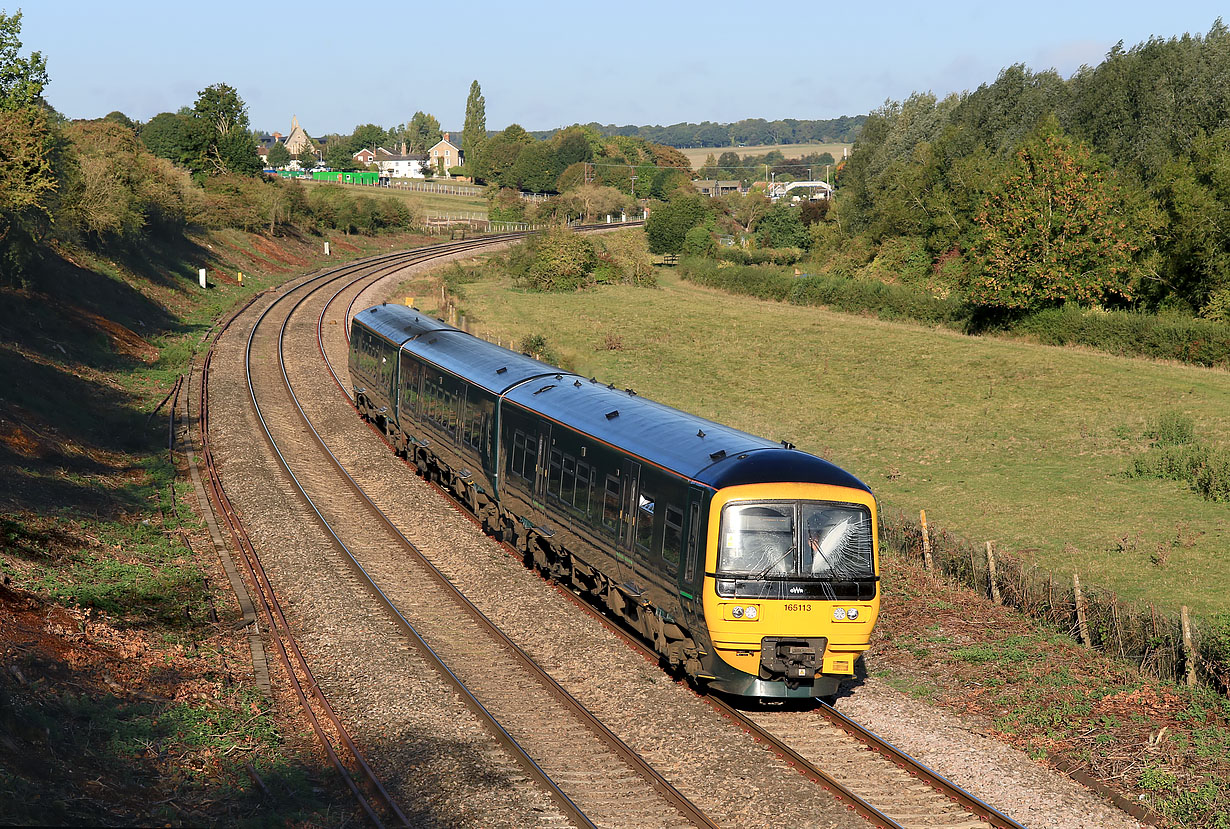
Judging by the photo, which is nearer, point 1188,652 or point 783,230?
point 1188,652

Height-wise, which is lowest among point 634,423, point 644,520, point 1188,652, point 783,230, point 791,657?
point 1188,652

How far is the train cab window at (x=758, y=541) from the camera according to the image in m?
14.4

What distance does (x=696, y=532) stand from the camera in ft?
48.5

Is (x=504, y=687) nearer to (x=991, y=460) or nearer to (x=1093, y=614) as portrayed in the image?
(x=1093, y=614)

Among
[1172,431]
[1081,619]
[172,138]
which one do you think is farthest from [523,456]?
[172,138]

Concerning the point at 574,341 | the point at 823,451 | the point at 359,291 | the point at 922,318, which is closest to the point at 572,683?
the point at 823,451

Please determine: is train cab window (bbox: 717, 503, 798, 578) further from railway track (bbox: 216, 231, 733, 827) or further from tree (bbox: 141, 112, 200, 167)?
tree (bbox: 141, 112, 200, 167)

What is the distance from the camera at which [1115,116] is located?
66875 mm

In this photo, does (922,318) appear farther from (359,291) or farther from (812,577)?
(812,577)

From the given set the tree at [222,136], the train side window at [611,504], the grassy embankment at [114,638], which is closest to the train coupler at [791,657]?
the train side window at [611,504]

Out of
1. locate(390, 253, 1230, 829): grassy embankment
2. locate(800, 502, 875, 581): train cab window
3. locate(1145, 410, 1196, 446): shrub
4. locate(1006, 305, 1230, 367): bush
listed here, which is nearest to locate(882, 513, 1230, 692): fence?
locate(390, 253, 1230, 829): grassy embankment

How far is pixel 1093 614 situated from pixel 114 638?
15.9m

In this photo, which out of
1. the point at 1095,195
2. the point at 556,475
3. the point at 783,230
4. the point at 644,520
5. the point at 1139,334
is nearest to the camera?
the point at 644,520

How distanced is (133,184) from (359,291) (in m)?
14.3
